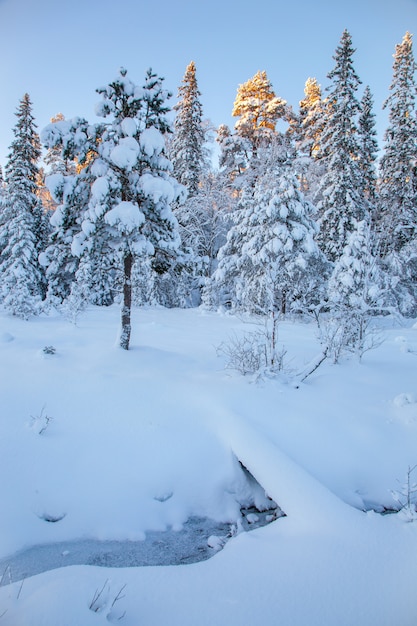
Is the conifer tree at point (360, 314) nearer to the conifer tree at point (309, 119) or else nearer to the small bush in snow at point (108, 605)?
the small bush in snow at point (108, 605)

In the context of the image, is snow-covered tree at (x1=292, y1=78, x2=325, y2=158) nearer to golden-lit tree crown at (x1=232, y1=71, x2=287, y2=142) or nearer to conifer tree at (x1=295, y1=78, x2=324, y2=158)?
conifer tree at (x1=295, y1=78, x2=324, y2=158)

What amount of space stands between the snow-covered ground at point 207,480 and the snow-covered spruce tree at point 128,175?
290cm

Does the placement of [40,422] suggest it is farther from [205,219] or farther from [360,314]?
[205,219]

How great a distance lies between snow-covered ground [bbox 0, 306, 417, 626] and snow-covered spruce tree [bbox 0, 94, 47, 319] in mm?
12851

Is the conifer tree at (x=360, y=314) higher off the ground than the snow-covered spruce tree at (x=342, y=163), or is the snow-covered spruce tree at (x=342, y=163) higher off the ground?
the snow-covered spruce tree at (x=342, y=163)

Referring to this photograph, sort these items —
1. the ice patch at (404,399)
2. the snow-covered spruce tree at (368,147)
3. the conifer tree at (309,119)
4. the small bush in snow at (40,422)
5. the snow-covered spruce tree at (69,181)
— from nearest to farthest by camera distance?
the small bush in snow at (40,422), the ice patch at (404,399), the snow-covered spruce tree at (69,181), the snow-covered spruce tree at (368,147), the conifer tree at (309,119)

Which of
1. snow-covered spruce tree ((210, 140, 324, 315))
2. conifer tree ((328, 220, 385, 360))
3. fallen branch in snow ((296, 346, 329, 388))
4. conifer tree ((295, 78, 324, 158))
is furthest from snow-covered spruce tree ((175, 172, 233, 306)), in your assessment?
fallen branch in snow ((296, 346, 329, 388))

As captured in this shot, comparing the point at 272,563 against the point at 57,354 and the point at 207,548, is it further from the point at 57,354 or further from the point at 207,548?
the point at 57,354

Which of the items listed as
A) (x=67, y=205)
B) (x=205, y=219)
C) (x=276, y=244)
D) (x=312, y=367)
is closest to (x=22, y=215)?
(x=205, y=219)

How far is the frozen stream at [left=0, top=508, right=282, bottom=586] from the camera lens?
3.19 meters

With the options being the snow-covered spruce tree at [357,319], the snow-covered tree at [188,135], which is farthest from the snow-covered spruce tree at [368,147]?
the snow-covered spruce tree at [357,319]

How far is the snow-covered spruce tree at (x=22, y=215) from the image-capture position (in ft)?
62.4

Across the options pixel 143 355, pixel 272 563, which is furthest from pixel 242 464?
pixel 143 355

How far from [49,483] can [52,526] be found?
61 centimetres
